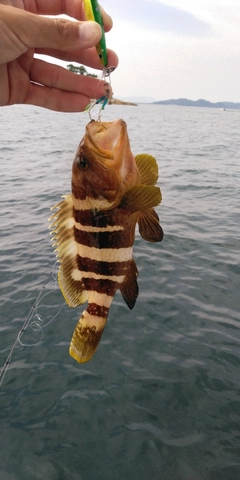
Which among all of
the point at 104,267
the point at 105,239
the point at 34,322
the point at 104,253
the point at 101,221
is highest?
the point at 101,221

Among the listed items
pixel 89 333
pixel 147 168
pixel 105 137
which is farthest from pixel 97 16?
pixel 89 333

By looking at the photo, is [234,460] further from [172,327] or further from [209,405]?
[172,327]

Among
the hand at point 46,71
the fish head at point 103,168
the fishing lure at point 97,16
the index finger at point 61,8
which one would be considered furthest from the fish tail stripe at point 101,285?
the index finger at point 61,8

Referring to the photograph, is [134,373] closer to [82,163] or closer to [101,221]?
[101,221]

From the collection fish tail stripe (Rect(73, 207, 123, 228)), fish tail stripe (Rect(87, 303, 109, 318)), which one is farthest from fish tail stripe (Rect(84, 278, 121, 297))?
fish tail stripe (Rect(73, 207, 123, 228))

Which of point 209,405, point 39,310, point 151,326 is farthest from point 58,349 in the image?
point 209,405
